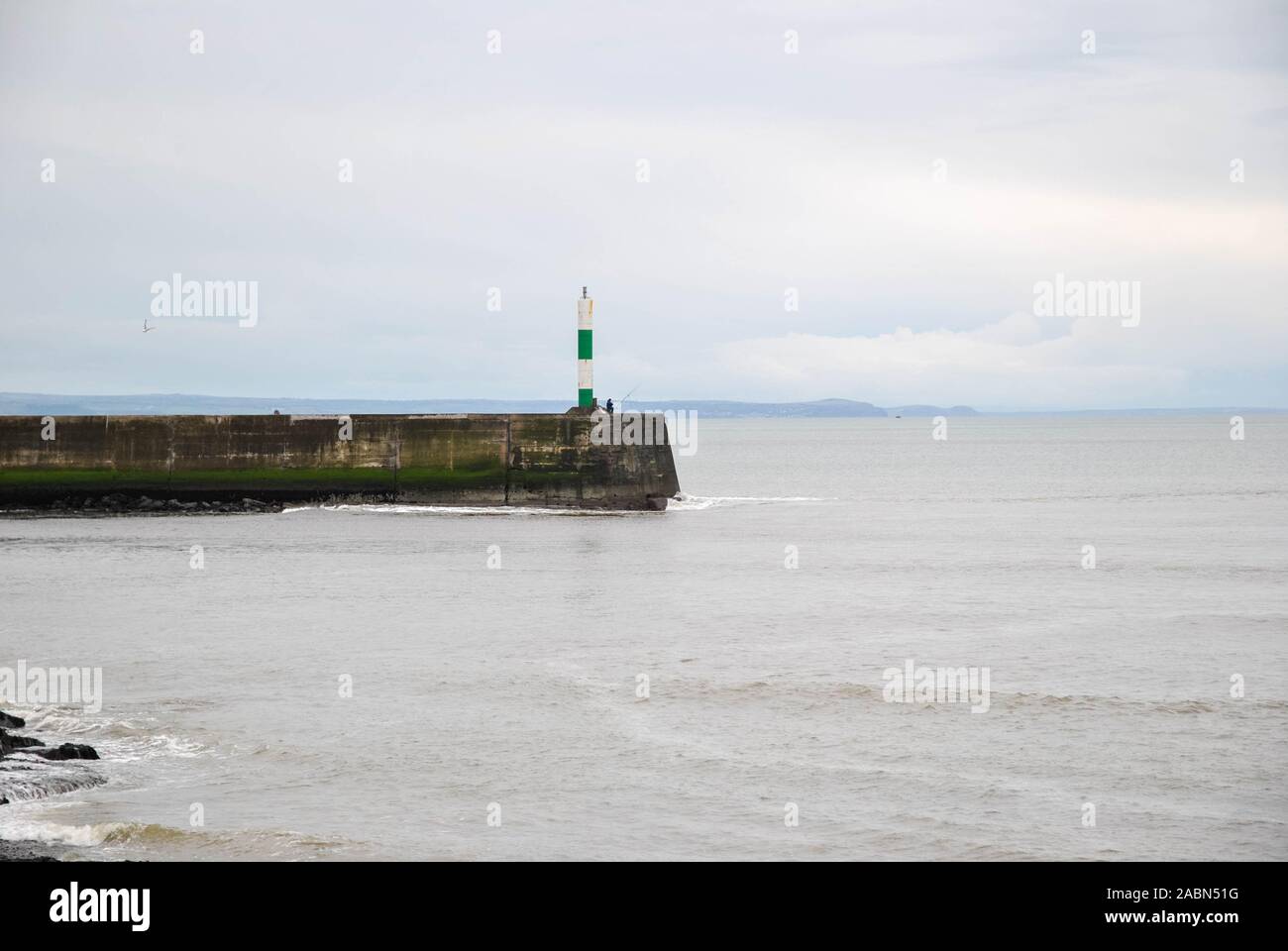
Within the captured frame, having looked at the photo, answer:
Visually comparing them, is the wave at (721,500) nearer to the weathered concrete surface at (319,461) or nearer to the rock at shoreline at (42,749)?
the weathered concrete surface at (319,461)

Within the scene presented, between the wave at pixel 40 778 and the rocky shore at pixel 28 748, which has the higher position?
the rocky shore at pixel 28 748

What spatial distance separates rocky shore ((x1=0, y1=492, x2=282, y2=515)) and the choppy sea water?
457 centimetres

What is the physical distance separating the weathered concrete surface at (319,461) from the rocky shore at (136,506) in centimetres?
14

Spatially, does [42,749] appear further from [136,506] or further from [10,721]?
[136,506]

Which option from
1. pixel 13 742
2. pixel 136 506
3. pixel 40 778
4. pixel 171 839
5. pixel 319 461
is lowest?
pixel 171 839

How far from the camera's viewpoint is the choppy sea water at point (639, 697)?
10.8 metres

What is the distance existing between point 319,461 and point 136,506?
5.06m

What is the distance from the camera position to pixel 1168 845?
10242 mm

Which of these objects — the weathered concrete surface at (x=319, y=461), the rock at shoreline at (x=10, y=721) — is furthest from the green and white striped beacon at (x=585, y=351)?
the rock at shoreline at (x=10, y=721)

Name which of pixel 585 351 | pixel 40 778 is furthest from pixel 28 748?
pixel 585 351

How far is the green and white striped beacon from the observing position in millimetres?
36562

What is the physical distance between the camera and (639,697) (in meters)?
15.5
